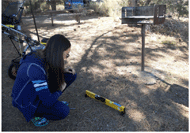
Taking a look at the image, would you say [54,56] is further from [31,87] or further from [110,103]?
[110,103]

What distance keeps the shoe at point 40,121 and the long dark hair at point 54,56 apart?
2.32ft

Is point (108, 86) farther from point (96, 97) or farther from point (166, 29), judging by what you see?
point (166, 29)

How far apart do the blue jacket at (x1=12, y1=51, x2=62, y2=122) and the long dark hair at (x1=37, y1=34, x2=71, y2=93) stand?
0.09 meters

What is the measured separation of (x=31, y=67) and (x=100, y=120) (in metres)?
1.24

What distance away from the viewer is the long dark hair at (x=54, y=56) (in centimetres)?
186

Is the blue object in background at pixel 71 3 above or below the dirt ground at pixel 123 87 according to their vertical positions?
above

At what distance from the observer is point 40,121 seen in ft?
7.68

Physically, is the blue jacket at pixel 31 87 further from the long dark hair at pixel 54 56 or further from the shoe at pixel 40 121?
the shoe at pixel 40 121

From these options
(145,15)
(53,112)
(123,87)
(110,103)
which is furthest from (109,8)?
(53,112)

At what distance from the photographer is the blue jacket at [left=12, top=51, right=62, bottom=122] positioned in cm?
190

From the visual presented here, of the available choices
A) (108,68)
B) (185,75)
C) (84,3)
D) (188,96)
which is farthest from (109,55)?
(84,3)

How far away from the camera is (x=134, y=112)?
8.55 ft

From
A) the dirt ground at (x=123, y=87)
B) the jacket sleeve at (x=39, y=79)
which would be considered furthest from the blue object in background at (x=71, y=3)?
the jacket sleeve at (x=39, y=79)

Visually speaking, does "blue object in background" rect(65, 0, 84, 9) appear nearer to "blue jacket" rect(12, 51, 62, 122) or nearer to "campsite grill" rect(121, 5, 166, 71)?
"campsite grill" rect(121, 5, 166, 71)
